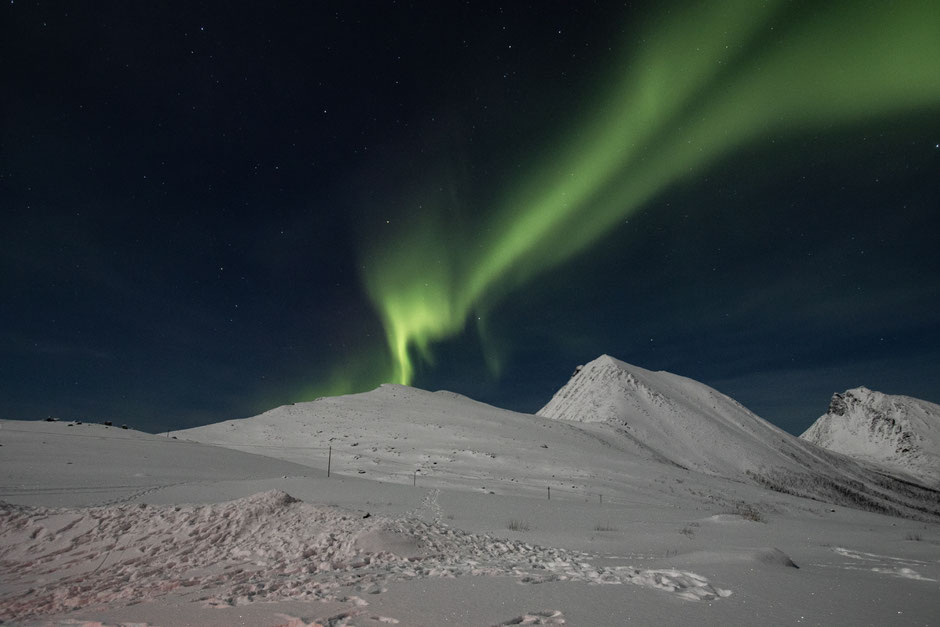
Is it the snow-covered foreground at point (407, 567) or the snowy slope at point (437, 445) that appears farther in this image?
the snowy slope at point (437, 445)

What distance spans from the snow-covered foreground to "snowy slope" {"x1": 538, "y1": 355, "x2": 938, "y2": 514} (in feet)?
182

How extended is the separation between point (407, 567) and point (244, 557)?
9.28 feet

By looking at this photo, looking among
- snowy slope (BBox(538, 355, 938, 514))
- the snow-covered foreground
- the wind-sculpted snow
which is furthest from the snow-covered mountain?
the wind-sculpted snow

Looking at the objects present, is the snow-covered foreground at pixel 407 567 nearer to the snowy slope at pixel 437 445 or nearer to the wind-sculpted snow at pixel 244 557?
the wind-sculpted snow at pixel 244 557

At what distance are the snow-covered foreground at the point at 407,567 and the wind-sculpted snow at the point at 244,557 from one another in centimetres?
3

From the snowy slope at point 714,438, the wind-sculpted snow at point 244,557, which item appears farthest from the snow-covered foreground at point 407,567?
the snowy slope at point 714,438

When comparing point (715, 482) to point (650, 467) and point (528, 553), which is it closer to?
point (650, 467)

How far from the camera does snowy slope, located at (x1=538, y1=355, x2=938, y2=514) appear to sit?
64.4 m

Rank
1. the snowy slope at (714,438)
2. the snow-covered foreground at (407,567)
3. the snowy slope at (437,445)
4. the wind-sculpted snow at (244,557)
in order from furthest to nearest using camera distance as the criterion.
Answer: the snowy slope at (714,438) < the snowy slope at (437,445) < the wind-sculpted snow at (244,557) < the snow-covered foreground at (407,567)

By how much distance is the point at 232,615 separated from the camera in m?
4.20

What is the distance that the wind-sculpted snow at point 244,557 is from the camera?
17.4 feet

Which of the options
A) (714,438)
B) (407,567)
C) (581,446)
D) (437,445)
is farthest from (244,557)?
(714,438)

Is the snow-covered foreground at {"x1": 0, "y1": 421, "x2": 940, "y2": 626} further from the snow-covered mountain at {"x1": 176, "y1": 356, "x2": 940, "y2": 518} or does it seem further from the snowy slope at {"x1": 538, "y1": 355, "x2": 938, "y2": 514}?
the snowy slope at {"x1": 538, "y1": 355, "x2": 938, "y2": 514}

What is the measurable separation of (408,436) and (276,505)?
117 feet
